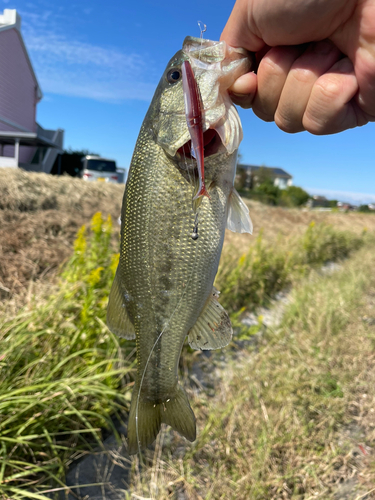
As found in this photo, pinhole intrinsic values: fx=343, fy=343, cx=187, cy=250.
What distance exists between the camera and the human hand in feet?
4.35

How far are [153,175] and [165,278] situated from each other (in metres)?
0.43

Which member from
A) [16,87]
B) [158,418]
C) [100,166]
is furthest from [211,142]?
[16,87]

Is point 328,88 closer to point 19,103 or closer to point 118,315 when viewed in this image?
point 118,315

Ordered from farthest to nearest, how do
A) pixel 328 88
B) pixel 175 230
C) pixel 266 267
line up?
pixel 266 267 < pixel 328 88 < pixel 175 230

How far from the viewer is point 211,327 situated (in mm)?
1556

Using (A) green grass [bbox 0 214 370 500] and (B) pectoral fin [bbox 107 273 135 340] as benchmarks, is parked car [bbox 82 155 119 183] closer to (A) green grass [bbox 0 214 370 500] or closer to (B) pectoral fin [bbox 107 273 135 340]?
(A) green grass [bbox 0 214 370 500]

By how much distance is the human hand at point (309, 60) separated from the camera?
133 centimetres

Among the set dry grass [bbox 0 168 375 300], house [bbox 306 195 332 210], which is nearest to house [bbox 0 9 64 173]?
dry grass [bbox 0 168 375 300]

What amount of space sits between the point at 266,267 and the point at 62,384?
16.1 feet

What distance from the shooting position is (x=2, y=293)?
4.07 m

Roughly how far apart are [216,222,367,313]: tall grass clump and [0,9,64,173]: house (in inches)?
431

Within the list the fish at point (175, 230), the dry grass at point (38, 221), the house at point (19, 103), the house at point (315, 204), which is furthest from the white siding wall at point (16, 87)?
the house at point (315, 204)

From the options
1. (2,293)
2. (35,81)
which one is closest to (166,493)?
(2,293)

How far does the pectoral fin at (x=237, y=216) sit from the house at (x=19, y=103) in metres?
14.3
